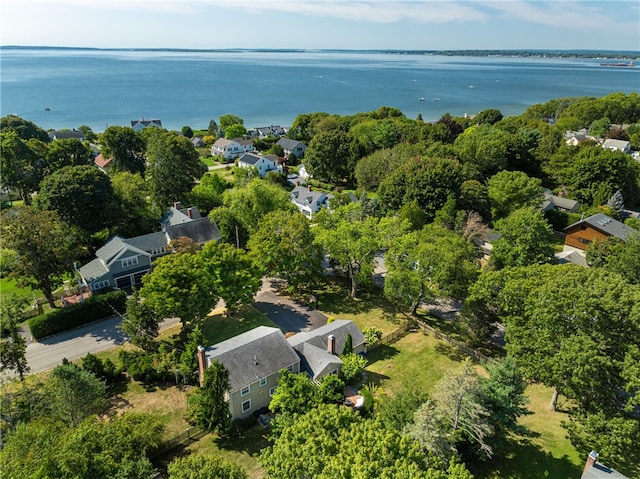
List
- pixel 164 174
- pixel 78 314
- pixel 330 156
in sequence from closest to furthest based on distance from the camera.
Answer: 1. pixel 78 314
2. pixel 164 174
3. pixel 330 156

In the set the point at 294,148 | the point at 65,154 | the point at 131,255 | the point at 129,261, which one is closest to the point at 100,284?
the point at 129,261

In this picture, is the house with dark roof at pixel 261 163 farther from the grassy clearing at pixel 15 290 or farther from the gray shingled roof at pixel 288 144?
the grassy clearing at pixel 15 290

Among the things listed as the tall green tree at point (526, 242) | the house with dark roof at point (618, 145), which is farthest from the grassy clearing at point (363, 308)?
the house with dark roof at point (618, 145)

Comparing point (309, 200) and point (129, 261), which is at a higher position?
point (309, 200)

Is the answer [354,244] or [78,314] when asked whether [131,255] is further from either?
[354,244]

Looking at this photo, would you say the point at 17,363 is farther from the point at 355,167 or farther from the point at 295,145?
the point at 295,145

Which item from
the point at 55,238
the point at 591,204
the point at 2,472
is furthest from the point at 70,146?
the point at 591,204
